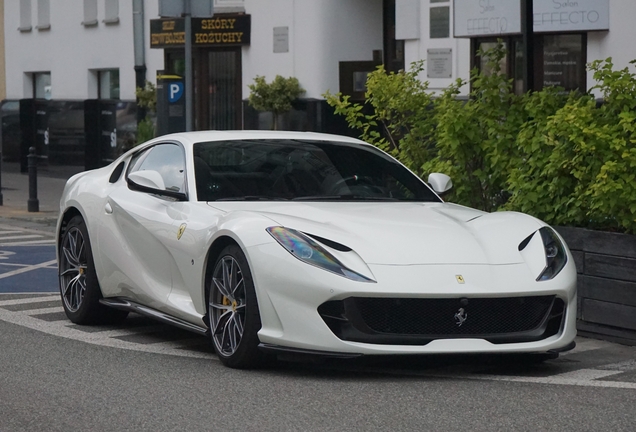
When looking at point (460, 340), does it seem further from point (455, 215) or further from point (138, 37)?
point (138, 37)

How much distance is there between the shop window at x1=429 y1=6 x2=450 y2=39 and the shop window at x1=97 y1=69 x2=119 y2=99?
997cm

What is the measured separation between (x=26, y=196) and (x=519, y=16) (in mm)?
10016

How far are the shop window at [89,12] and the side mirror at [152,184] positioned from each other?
2007 centimetres

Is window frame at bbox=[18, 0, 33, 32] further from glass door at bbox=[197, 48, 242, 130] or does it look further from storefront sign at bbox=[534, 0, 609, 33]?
storefront sign at bbox=[534, 0, 609, 33]

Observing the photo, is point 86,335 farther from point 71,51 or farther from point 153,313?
point 71,51

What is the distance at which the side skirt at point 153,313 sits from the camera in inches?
296

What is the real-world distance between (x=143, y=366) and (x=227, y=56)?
52.6ft

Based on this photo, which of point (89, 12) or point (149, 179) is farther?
point (89, 12)

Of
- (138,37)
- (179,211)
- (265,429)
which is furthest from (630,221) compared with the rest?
(138,37)

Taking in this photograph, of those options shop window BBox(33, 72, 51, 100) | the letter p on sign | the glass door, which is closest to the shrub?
the glass door

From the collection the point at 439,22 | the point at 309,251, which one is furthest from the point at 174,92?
the point at 309,251

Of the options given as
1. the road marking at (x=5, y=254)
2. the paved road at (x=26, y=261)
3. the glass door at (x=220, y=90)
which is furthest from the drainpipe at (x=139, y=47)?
→ the road marking at (x=5, y=254)

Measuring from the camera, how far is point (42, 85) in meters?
30.0

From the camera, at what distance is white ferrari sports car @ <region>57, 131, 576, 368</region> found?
6.67 metres
